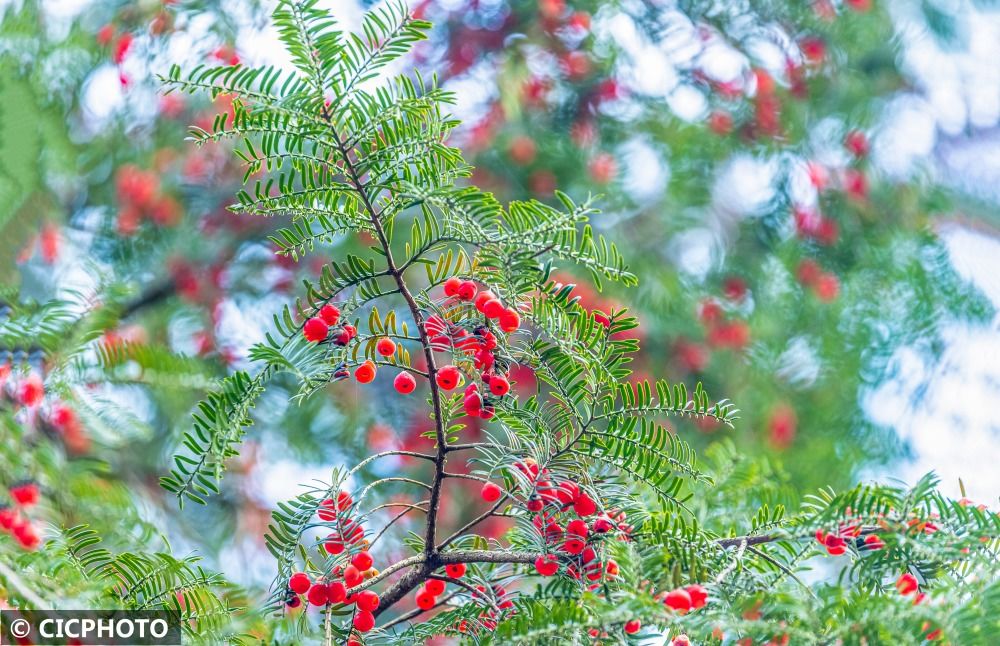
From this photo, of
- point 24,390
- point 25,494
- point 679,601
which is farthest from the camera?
point 24,390

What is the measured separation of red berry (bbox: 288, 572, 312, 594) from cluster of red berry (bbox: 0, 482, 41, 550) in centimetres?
42

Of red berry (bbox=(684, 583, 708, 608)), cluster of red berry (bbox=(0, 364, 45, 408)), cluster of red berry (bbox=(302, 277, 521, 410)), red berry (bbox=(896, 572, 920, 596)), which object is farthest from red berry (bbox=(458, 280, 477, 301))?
cluster of red berry (bbox=(0, 364, 45, 408))

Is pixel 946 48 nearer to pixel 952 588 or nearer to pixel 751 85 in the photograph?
pixel 751 85

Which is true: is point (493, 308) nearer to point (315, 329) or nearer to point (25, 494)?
point (315, 329)

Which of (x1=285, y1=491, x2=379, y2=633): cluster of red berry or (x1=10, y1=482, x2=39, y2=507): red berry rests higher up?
(x1=10, y1=482, x2=39, y2=507): red berry

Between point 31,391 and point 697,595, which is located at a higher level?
point 31,391

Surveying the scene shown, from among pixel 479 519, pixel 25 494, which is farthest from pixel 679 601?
pixel 25 494

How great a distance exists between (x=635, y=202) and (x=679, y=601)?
6.06 ft

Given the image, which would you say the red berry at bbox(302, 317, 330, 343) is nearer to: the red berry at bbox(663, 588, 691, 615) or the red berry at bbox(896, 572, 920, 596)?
the red berry at bbox(663, 588, 691, 615)

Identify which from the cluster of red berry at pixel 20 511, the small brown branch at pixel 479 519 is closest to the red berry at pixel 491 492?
the small brown branch at pixel 479 519

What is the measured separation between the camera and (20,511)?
2.95 ft

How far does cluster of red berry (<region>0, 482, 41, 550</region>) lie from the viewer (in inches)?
34.9

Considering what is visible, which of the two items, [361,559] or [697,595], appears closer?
[697,595]

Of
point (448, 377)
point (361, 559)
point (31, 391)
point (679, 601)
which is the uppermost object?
point (31, 391)
